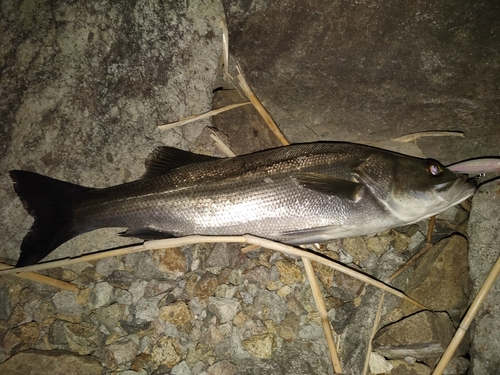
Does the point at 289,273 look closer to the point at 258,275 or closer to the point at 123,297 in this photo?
the point at 258,275

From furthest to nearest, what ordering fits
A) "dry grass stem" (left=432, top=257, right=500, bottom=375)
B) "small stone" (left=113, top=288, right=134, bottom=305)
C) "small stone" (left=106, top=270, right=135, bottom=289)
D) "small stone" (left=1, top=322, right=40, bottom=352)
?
"small stone" (left=106, top=270, right=135, bottom=289)
"small stone" (left=113, top=288, right=134, bottom=305)
"small stone" (left=1, top=322, right=40, bottom=352)
"dry grass stem" (left=432, top=257, right=500, bottom=375)

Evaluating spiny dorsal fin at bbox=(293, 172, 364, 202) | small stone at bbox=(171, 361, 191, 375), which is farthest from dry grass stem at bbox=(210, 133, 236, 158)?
small stone at bbox=(171, 361, 191, 375)

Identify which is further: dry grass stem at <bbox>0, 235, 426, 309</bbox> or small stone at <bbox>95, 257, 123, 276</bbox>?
small stone at <bbox>95, 257, 123, 276</bbox>

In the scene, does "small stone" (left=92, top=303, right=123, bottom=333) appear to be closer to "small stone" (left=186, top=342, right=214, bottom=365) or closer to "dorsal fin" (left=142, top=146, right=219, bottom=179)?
"small stone" (left=186, top=342, right=214, bottom=365)

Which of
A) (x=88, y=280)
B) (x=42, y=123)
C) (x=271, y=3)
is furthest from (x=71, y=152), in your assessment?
(x=271, y=3)

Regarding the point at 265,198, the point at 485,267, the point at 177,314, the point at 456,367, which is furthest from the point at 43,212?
the point at 485,267

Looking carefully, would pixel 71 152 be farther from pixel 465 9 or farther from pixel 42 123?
pixel 465 9

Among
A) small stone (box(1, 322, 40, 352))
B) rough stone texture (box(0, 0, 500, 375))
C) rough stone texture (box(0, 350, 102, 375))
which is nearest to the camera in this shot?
rough stone texture (box(0, 350, 102, 375))
